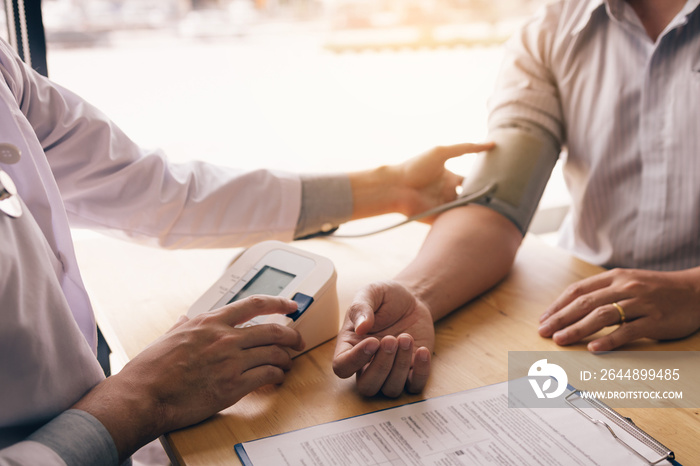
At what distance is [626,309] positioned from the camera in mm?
817

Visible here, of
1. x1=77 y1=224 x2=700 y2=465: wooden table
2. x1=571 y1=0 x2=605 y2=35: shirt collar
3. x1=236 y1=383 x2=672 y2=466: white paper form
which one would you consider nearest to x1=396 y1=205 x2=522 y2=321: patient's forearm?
x1=77 y1=224 x2=700 y2=465: wooden table

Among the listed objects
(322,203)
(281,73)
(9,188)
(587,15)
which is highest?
(587,15)

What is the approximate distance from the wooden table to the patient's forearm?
0.10 feet

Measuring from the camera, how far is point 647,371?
75 cm

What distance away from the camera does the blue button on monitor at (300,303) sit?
29.5 inches

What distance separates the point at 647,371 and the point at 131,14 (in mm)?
2104

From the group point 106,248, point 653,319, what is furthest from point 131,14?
point 653,319

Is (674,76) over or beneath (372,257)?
over

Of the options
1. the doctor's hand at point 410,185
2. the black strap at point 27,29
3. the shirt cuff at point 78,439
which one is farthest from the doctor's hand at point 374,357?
the black strap at point 27,29

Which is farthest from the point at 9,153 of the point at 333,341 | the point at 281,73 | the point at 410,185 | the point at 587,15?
the point at 281,73

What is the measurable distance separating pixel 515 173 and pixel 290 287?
20.2 inches

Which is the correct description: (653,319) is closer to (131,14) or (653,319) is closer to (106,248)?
(106,248)

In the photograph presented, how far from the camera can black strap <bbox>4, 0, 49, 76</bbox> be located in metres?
1.27

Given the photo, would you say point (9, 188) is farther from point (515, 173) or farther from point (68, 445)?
point (515, 173)
